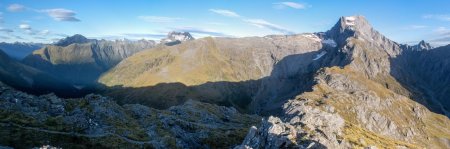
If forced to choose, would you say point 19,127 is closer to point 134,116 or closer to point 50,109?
point 50,109

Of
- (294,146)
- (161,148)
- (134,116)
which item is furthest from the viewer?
(134,116)

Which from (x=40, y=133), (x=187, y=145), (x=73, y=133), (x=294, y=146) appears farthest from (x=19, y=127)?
(x=294, y=146)

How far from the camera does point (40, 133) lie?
81.7 meters

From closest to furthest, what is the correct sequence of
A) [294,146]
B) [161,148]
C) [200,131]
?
[294,146] → [161,148] → [200,131]

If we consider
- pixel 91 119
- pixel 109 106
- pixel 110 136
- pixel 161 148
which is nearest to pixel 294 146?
pixel 161 148

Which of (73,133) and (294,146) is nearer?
(294,146)

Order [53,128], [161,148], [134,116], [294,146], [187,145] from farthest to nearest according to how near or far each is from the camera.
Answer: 1. [134,116]
2. [187,145]
3. [161,148]
4. [53,128]
5. [294,146]

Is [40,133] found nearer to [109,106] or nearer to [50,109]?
[50,109]

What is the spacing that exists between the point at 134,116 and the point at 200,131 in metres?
20.7

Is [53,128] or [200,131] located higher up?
[53,128]

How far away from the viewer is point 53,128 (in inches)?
3408

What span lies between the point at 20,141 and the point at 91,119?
2273cm

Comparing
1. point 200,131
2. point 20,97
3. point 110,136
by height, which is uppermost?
point 20,97

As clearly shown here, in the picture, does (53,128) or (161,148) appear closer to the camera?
(53,128)
